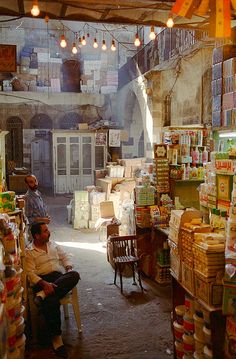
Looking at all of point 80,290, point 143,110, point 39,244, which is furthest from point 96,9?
point 143,110

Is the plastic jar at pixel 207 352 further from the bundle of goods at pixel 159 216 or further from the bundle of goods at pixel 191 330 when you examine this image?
the bundle of goods at pixel 159 216

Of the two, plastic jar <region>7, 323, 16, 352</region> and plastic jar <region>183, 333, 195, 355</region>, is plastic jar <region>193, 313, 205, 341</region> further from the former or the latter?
plastic jar <region>7, 323, 16, 352</region>

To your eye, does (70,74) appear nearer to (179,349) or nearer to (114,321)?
(114,321)

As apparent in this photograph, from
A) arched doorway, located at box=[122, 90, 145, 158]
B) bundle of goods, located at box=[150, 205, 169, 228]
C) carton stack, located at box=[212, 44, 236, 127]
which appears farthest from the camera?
arched doorway, located at box=[122, 90, 145, 158]

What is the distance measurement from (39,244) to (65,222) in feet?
25.0

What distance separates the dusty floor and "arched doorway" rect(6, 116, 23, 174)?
13.0 metres

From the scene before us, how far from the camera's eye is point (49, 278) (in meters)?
5.58

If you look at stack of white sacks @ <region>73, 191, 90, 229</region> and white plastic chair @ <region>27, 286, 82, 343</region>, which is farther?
stack of white sacks @ <region>73, 191, 90, 229</region>

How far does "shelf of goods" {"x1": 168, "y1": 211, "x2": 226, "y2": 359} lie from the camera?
3.73 meters

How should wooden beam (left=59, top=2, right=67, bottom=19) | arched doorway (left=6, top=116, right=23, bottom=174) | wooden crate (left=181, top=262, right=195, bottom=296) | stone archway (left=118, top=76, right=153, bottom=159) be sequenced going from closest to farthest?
wooden crate (left=181, top=262, right=195, bottom=296), wooden beam (left=59, top=2, right=67, bottom=19), stone archway (left=118, top=76, right=153, bottom=159), arched doorway (left=6, top=116, right=23, bottom=174)

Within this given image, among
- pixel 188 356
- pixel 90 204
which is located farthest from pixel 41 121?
pixel 188 356

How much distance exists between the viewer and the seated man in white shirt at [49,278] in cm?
502

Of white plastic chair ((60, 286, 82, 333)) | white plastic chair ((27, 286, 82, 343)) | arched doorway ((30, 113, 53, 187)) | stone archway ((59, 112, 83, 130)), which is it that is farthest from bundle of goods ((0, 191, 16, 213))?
stone archway ((59, 112, 83, 130))

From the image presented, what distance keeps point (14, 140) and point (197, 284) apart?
721 inches
